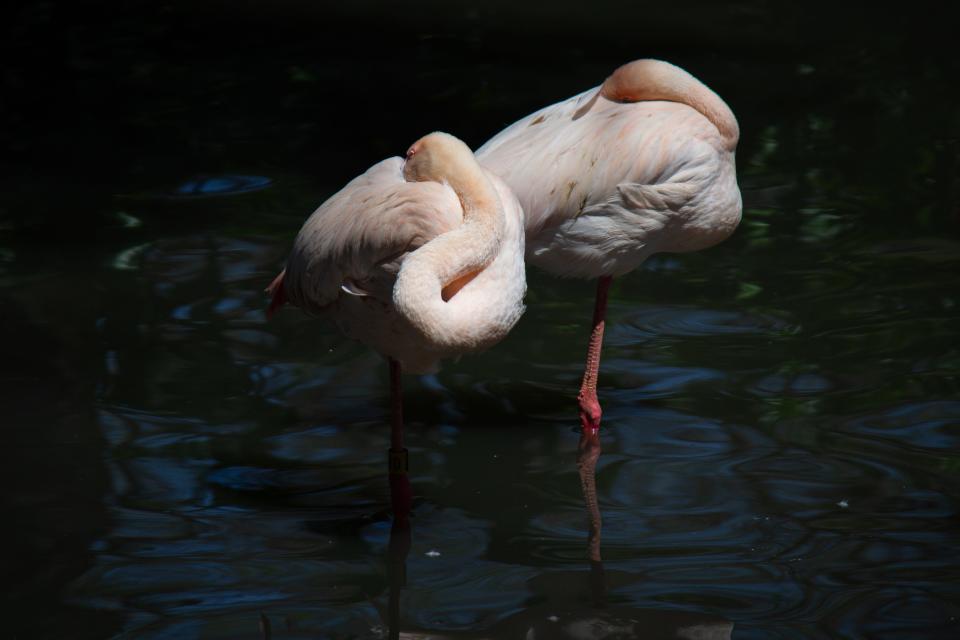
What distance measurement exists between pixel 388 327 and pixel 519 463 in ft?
2.94

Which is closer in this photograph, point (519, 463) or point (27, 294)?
point (519, 463)

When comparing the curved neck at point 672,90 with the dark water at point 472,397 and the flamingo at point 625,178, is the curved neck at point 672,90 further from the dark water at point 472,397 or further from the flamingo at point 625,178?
the dark water at point 472,397

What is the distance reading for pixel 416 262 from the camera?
331 centimetres

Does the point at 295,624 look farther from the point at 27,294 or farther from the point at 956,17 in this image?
the point at 956,17

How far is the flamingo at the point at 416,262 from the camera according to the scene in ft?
10.9

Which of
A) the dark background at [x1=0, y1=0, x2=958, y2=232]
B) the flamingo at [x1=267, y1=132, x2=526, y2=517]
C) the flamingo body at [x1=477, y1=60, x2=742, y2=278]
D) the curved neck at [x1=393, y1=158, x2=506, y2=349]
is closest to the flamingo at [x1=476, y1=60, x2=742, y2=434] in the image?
the flamingo body at [x1=477, y1=60, x2=742, y2=278]

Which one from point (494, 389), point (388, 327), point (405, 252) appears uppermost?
point (405, 252)

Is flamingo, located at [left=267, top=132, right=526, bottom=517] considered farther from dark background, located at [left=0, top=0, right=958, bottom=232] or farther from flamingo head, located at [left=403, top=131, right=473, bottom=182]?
dark background, located at [left=0, top=0, right=958, bottom=232]

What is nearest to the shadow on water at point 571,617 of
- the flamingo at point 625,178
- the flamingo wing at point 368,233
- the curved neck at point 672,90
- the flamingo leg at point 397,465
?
the flamingo leg at point 397,465

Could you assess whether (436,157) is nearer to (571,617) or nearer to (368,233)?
(368,233)

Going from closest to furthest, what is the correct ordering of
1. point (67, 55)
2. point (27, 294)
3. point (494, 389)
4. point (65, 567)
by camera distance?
point (65, 567) → point (494, 389) → point (27, 294) → point (67, 55)

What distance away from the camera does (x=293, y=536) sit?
3.90 m

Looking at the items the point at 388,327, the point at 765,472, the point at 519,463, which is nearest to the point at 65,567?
the point at 388,327

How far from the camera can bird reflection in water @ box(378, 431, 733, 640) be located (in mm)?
3363
